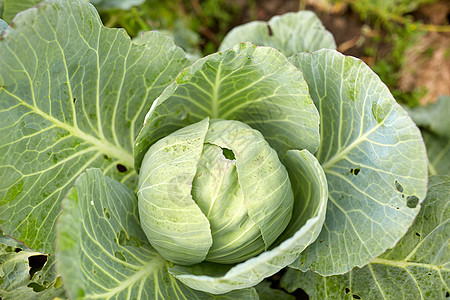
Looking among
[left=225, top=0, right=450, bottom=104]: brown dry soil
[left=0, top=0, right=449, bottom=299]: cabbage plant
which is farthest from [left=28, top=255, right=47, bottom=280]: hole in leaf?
[left=225, top=0, right=450, bottom=104]: brown dry soil

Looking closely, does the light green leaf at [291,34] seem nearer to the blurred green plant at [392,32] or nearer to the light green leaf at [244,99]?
the light green leaf at [244,99]

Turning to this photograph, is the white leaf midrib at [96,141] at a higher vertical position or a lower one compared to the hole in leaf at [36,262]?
higher

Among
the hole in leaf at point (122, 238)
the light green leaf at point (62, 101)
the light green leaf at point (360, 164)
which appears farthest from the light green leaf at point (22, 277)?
the light green leaf at point (360, 164)

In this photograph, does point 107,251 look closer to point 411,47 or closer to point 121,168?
point 121,168

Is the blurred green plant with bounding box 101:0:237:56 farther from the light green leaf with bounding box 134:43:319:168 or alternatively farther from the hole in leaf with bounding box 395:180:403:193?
the hole in leaf with bounding box 395:180:403:193

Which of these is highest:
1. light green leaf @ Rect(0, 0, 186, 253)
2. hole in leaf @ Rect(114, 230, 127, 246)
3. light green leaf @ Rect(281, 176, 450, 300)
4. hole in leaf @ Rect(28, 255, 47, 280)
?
light green leaf @ Rect(0, 0, 186, 253)

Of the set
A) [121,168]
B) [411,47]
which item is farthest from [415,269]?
[411,47]
